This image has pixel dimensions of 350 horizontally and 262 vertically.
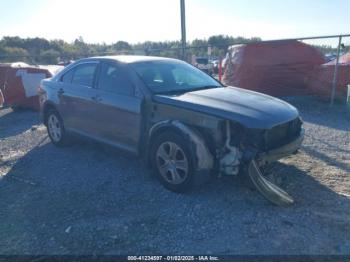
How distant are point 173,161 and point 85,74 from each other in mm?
2369

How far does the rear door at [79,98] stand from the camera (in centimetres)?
509

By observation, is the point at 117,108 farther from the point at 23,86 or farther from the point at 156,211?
the point at 23,86

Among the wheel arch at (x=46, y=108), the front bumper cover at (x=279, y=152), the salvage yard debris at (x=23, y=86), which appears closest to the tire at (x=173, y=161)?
the front bumper cover at (x=279, y=152)

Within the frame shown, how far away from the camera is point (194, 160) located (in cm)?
371

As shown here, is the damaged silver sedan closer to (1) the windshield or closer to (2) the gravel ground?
(1) the windshield

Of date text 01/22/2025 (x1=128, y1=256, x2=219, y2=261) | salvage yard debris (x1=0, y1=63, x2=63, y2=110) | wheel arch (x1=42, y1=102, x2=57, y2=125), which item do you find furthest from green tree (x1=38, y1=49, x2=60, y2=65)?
date text 01/22/2025 (x1=128, y1=256, x2=219, y2=261)

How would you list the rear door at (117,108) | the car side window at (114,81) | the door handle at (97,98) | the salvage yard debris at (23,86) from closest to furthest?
the rear door at (117,108)
the car side window at (114,81)
the door handle at (97,98)
the salvage yard debris at (23,86)

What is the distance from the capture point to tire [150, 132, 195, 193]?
381cm

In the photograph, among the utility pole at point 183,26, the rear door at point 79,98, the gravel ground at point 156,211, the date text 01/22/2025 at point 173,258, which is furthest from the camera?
the utility pole at point 183,26

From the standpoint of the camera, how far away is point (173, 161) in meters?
4.00

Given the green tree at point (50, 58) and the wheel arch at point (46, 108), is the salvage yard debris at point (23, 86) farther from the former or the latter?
the green tree at point (50, 58)

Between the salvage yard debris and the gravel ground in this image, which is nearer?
the gravel ground

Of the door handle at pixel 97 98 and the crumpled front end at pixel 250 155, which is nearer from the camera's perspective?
the crumpled front end at pixel 250 155

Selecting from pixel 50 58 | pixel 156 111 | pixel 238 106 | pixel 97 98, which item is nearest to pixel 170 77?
pixel 156 111
